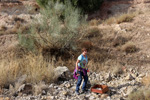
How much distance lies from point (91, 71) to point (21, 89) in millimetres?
3488

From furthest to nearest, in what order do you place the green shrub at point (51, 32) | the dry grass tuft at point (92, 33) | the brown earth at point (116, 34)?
the dry grass tuft at point (92, 33) < the brown earth at point (116, 34) < the green shrub at point (51, 32)

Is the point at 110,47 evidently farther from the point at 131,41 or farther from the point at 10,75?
the point at 10,75

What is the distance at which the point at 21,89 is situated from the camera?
18.4 ft

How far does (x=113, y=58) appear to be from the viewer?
9.69 m

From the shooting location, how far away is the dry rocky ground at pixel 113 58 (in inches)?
222

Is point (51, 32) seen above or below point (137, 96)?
above

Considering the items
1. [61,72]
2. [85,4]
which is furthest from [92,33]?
[61,72]

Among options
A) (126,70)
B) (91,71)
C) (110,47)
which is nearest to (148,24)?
(110,47)

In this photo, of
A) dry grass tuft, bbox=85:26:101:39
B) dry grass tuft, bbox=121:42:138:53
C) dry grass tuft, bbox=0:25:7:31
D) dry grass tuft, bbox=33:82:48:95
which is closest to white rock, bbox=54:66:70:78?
dry grass tuft, bbox=33:82:48:95

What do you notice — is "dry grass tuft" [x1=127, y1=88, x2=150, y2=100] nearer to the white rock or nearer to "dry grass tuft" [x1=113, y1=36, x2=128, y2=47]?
the white rock

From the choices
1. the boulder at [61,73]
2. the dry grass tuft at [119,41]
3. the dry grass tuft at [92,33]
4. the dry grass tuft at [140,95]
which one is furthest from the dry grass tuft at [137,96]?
the dry grass tuft at [92,33]

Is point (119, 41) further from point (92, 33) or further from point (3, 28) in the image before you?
point (3, 28)

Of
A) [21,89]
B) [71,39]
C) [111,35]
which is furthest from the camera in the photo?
[111,35]

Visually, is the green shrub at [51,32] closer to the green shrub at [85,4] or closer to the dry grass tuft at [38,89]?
the dry grass tuft at [38,89]
